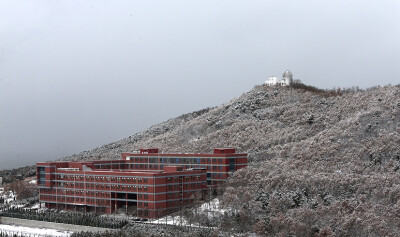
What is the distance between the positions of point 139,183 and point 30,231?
13.3 meters

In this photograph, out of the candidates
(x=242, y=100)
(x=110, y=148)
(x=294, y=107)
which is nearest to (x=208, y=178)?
(x=294, y=107)

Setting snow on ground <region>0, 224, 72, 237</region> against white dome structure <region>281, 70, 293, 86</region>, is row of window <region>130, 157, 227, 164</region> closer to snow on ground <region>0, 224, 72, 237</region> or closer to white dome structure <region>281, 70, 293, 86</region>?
snow on ground <region>0, 224, 72, 237</region>

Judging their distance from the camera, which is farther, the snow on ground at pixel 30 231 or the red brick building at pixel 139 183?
the red brick building at pixel 139 183

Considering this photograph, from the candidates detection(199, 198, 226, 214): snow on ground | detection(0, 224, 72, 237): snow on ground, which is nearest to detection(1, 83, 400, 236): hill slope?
detection(199, 198, 226, 214): snow on ground

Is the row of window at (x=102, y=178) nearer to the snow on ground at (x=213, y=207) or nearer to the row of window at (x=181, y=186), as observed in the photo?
the row of window at (x=181, y=186)

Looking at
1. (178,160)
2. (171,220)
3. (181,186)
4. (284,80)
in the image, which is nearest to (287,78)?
(284,80)

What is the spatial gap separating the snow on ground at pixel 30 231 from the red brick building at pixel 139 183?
24.3 feet

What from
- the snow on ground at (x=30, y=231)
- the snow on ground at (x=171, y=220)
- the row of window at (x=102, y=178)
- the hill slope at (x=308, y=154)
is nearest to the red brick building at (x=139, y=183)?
the row of window at (x=102, y=178)

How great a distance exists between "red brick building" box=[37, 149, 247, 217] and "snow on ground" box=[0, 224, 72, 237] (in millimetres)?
7416

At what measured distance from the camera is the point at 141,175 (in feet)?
228

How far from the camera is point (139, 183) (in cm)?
6969

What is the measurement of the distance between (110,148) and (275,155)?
160 feet

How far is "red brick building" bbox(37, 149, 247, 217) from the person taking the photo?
69.2 meters

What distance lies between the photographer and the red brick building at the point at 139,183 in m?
69.2
